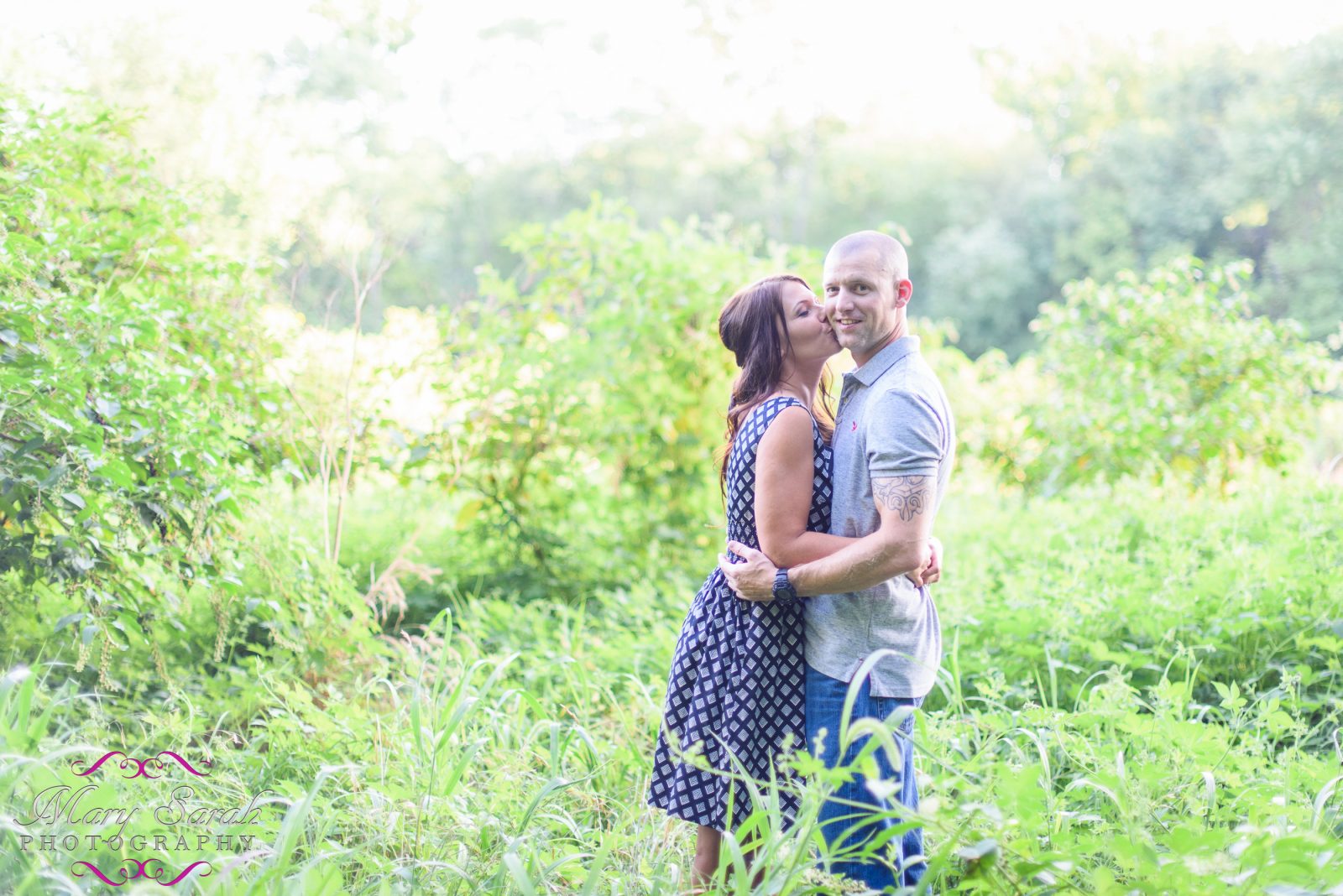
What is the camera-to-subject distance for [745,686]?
2.06 meters

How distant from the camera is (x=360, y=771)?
2.58 m

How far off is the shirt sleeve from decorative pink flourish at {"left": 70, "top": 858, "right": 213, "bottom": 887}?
1.42m

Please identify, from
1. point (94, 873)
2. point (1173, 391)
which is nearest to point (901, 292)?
point (94, 873)

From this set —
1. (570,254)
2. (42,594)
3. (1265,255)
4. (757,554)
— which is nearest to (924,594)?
(757,554)

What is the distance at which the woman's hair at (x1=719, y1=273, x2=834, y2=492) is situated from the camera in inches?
85.8

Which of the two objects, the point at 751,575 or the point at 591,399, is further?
the point at 591,399

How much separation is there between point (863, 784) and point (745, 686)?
29 cm

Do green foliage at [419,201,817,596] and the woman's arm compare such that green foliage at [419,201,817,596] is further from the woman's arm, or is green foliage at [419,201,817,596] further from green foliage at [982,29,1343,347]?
green foliage at [982,29,1343,347]

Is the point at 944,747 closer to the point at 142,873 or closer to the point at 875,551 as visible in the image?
the point at 875,551

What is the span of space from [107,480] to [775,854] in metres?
1.95

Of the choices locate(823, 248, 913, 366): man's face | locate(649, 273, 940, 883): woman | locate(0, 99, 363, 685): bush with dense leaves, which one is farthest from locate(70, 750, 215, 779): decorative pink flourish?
locate(823, 248, 913, 366): man's face

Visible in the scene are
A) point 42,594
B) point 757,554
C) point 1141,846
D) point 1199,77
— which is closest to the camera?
point 1141,846

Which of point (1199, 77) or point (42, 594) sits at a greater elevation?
point (1199, 77)

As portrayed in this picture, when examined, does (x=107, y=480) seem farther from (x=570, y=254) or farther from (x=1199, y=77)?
(x=1199, y=77)
